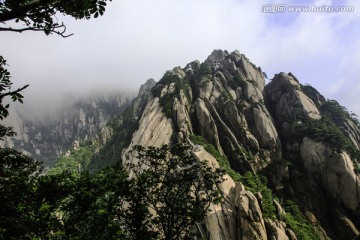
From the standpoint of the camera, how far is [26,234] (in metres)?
12.4

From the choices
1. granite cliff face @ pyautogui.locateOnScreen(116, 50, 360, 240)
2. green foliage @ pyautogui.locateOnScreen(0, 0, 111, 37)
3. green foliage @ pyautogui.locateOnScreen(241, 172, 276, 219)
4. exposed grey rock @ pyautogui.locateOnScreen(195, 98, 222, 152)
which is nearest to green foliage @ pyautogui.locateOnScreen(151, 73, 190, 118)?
granite cliff face @ pyautogui.locateOnScreen(116, 50, 360, 240)

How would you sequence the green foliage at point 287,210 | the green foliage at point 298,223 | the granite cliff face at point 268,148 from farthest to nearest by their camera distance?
the green foliage at point 298,223
the green foliage at point 287,210
the granite cliff face at point 268,148

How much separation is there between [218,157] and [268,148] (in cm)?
1630

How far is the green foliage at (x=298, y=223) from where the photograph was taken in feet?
121

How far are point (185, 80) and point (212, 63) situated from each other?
2068 cm

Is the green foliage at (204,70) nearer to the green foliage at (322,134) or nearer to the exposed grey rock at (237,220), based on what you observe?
the green foliage at (322,134)

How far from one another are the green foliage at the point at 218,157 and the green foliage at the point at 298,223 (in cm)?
954

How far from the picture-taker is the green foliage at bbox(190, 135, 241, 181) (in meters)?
43.2

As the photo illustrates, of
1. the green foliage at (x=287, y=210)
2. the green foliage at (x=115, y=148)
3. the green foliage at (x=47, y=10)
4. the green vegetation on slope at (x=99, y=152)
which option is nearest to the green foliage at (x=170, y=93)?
the green foliage at (x=115, y=148)

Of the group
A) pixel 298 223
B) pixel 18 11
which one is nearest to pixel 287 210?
pixel 298 223

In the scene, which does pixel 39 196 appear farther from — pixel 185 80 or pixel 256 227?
pixel 185 80

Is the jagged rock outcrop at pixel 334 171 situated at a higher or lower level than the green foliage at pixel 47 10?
higher

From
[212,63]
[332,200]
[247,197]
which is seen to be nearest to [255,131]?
[332,200]

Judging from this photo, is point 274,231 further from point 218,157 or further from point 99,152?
point 99,152
